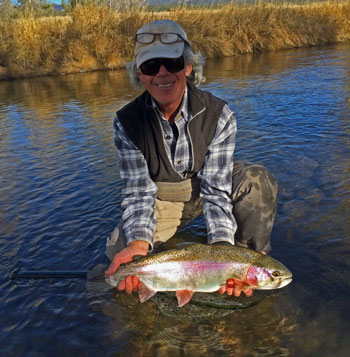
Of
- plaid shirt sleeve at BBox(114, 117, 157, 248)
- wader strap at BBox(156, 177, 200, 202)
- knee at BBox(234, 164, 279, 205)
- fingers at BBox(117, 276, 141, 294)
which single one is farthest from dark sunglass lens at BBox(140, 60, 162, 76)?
fingers at BBox(117, 276, 141, 294)

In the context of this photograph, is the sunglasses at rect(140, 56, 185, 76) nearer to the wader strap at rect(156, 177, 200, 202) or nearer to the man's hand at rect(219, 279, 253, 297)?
the wader strap at rect(156, 177, 200, 202)

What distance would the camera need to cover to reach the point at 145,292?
2.51m

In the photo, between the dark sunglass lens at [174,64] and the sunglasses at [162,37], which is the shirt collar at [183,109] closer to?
the dark sunglass lens at [174,64]

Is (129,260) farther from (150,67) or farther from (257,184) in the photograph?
(150,67)

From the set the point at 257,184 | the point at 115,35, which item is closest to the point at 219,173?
the point at 257,184

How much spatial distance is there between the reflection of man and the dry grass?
46.2 feet

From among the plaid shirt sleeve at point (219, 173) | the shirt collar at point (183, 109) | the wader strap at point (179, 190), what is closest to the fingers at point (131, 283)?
the plaid shirt sleeve at point (219, 173)

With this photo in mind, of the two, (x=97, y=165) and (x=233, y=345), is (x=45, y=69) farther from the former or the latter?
(x=233, y=345)

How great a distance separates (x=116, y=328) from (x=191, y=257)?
75 centimetres

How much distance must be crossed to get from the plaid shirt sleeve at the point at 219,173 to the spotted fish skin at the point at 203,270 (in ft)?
1.61

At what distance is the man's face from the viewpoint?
2795 millimetres

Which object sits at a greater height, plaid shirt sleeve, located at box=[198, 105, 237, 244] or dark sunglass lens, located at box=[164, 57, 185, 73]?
dark sunglass lens, located at box=[164, 57, 185, 73]

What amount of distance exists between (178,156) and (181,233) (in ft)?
3.12

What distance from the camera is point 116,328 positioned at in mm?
2600
